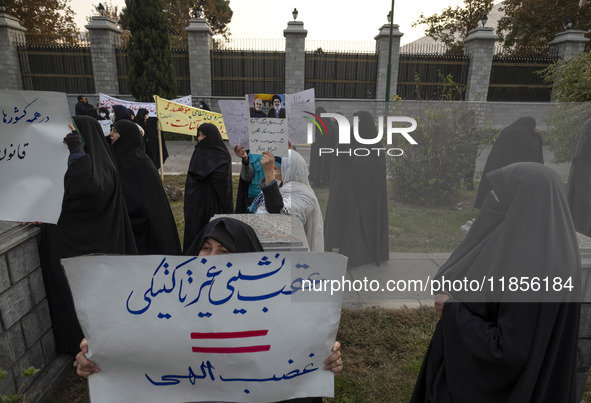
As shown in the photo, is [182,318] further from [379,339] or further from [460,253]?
[379,339]

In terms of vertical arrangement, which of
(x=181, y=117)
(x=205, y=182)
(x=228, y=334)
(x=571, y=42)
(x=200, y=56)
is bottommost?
(x=205, y=182)

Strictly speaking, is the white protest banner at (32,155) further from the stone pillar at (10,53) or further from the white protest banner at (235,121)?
the stone pillar at (10,53)

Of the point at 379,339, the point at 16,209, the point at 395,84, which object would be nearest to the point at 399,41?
the point at 395,84

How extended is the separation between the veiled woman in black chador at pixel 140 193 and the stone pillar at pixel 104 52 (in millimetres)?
16400

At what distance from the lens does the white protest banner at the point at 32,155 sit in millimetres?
1996

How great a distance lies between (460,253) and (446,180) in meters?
0.68

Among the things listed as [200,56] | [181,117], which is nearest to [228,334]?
[181,117]

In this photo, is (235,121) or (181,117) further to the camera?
(181,117)

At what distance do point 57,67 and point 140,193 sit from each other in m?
18.8

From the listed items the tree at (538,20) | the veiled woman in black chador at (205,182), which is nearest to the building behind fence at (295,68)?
the tree at (538,20)

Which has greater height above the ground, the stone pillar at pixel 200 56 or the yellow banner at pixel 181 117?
the stone pillar at pixel 200 56

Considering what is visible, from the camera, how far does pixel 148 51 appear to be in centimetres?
1658

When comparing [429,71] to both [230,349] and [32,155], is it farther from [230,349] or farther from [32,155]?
[230,349]

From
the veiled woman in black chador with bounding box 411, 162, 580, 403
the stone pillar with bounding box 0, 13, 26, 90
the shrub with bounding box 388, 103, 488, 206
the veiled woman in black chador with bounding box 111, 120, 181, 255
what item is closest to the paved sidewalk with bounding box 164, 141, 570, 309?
the shrub with bounding box 388, 103, 488, 206
